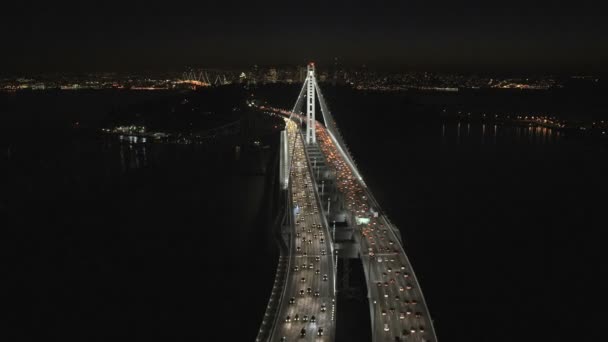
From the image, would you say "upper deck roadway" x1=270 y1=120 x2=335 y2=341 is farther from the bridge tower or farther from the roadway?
the bridge tower

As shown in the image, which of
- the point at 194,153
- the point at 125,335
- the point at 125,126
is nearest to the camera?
the point at 125,335

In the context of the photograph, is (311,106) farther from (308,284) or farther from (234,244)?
(308,284)

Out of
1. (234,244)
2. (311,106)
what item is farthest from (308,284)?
(311,106)

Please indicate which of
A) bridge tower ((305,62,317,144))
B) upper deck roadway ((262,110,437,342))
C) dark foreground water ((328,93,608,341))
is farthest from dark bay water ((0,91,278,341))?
dark foreground water ((328,93,608,341))

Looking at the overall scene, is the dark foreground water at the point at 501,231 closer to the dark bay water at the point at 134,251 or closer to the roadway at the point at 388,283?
the roadway at the point at 388,283

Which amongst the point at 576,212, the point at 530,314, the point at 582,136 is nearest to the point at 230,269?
the point at 530,314

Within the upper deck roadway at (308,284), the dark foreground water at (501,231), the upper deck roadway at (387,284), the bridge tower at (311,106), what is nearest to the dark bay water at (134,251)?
the upper deck roadway at (308,284)

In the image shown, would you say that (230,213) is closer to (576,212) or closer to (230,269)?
(230,269)
